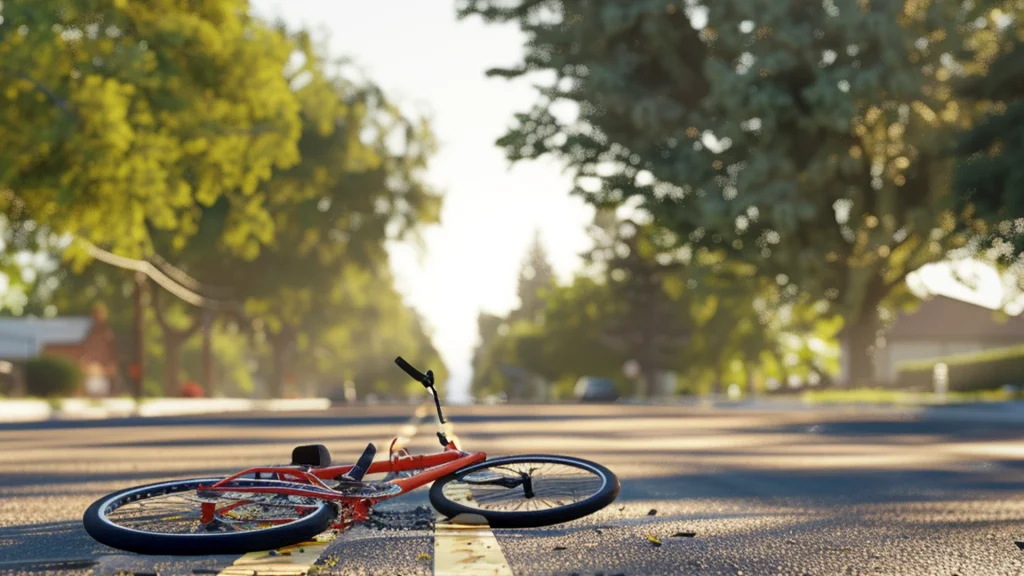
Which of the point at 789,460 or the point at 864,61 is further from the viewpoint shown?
the point at 864,61

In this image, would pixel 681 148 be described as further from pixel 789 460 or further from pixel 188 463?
pixel 188 463

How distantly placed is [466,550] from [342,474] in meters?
0.91

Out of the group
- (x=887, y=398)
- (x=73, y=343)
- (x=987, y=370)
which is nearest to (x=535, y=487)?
(x=887, y=398)

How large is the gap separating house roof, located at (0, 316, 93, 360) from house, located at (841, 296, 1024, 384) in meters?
50.2

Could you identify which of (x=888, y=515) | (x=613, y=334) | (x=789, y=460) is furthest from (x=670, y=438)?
(x=613, y=334)

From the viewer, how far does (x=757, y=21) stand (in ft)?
109

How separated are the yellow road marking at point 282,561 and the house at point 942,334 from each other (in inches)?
3406

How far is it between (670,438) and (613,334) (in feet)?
218

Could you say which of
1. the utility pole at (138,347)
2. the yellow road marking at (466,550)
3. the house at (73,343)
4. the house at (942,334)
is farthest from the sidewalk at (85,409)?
the house at (942,334)

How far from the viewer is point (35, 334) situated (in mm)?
87812

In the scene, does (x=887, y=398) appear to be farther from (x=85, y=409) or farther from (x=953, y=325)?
(x=953, y=325)

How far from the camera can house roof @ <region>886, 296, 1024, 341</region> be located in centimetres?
8981

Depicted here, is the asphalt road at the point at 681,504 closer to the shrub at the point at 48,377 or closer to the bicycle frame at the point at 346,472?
the bicycle frame at the point at 346,472

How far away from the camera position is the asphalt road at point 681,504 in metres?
6.15
